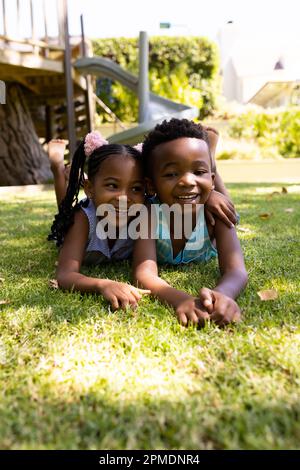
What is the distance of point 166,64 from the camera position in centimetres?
1536

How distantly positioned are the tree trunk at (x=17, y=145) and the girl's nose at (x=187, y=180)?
629 centimetres

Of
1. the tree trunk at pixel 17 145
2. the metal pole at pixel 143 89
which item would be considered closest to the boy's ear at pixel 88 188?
the metal pole at pixel 143 89

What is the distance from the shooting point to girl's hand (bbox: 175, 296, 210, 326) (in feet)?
5.32

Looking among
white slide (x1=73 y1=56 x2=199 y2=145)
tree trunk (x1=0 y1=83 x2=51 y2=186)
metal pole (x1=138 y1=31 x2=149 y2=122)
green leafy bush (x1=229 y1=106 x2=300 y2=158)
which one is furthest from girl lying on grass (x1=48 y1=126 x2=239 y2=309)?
green leafy bush (x1=229 y1=106 x2=300 y2=158)

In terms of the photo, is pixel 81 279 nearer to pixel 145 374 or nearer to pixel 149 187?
pixel 149 187

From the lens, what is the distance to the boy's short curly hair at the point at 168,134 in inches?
91.7

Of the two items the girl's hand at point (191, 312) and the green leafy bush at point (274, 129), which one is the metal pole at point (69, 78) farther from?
the girl's hand at point (191, 312)

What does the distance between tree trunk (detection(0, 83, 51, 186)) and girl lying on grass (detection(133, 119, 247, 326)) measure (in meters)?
6.03

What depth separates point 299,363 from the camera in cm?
129

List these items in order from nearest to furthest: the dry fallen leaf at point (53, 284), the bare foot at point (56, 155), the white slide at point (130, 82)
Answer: the dry fallen leaf at point (53, 284) < the bare foot at point (56, 155) < the white slide at point (130, 82)

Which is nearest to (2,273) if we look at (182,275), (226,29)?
(182,275)

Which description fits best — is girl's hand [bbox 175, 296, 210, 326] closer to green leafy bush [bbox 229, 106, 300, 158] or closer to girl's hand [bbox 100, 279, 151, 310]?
girl's hand [bbox 100, 279, 151, 310]
